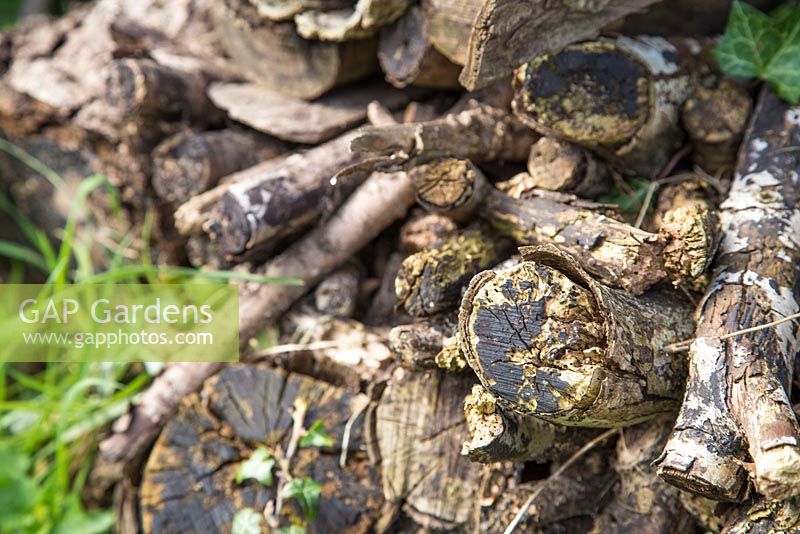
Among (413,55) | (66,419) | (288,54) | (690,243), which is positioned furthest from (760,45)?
(66,419)

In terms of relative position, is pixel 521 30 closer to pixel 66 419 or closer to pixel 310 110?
pixel 310 110

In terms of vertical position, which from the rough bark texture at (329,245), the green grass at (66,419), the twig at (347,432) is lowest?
the green grass at (66,419)

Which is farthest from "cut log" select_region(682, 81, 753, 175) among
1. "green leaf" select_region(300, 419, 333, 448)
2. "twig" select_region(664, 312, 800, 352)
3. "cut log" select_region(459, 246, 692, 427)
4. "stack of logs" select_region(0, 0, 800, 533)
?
"green leaf" select_region(300, 419, 333, 448)

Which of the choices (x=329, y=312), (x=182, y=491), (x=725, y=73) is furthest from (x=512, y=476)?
(x=725, y=73)

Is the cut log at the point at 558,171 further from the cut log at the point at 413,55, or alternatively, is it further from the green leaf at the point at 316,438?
the green leaf at the point at 316,438

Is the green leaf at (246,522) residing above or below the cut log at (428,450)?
below

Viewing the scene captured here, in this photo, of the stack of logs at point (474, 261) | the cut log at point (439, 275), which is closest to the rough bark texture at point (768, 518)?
the stack of logs at point (474, 261)

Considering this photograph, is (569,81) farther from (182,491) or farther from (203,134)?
(182,491)
